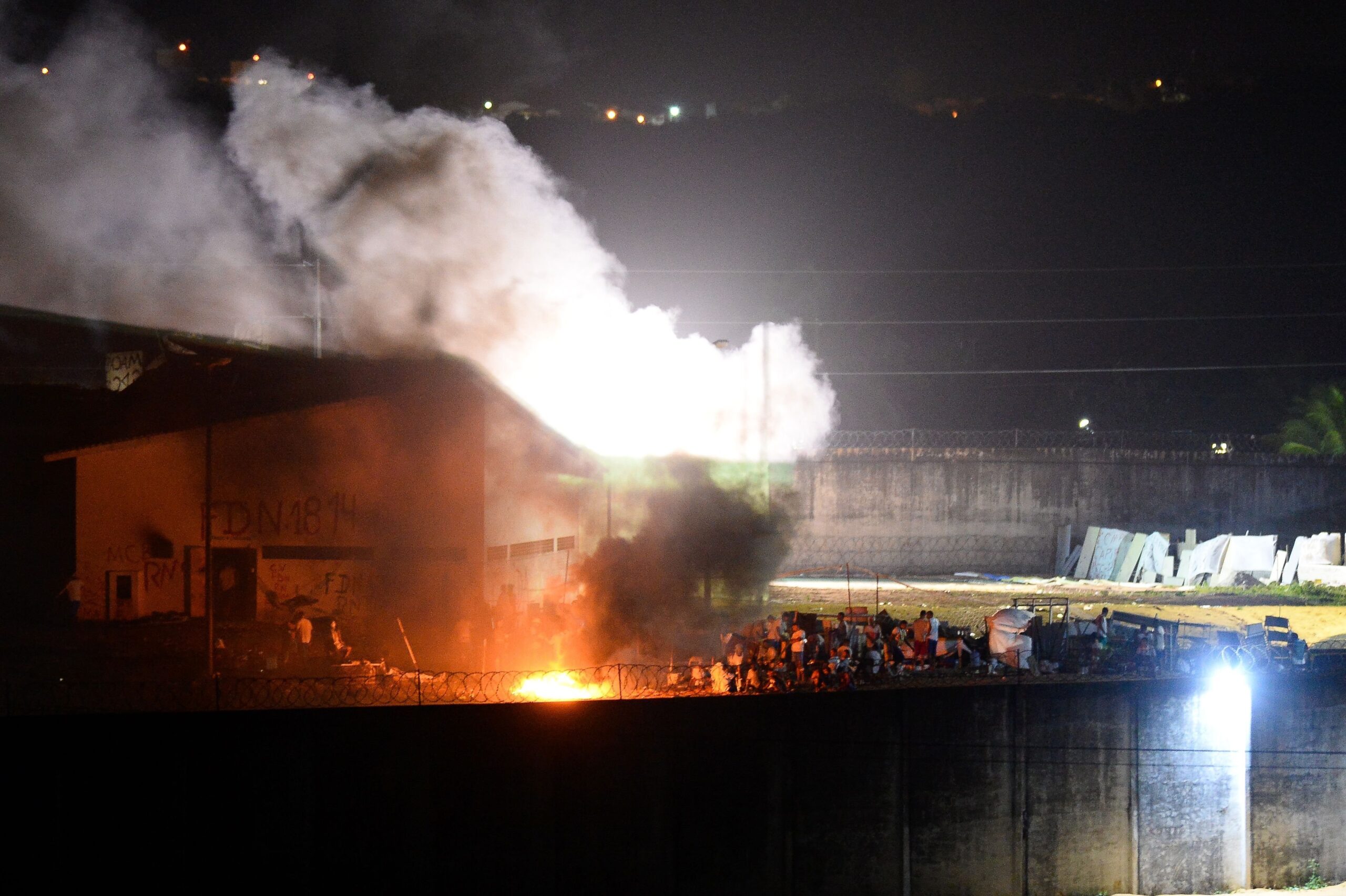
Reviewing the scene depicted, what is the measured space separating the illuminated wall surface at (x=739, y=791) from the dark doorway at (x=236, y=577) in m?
6.73

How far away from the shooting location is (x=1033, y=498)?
3391 cm

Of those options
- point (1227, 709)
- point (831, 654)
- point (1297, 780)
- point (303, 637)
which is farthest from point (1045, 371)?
point (303, 637)

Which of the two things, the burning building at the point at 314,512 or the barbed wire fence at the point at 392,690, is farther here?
the burning building at the point at 314,512

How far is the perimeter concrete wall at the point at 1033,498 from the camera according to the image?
1324 inches

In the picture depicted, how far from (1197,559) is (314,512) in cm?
2667

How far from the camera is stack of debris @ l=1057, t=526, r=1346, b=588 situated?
29953 mm

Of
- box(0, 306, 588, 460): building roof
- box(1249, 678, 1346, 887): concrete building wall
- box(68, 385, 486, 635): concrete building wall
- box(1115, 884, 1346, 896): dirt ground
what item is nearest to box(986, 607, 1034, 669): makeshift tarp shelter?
box(1249, 678, 1346, 887): concrete building wall

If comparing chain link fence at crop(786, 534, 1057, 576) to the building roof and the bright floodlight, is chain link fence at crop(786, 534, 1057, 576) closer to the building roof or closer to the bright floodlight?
the building roof

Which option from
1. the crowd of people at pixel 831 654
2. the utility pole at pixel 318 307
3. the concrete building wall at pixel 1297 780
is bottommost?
the concrete building wall at pixel 1297 780

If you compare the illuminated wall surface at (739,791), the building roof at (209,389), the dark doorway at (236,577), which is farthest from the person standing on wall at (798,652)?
the dark doorway at (236,577)

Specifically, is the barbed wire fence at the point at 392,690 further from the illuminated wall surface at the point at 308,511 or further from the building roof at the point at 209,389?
the building roof at the point at 209,389

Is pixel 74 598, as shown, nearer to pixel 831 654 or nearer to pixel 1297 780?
pixel 831 654

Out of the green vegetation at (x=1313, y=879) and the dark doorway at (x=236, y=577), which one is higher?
the dark doorway at (x=236, y=577)

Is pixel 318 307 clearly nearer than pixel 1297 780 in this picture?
No
